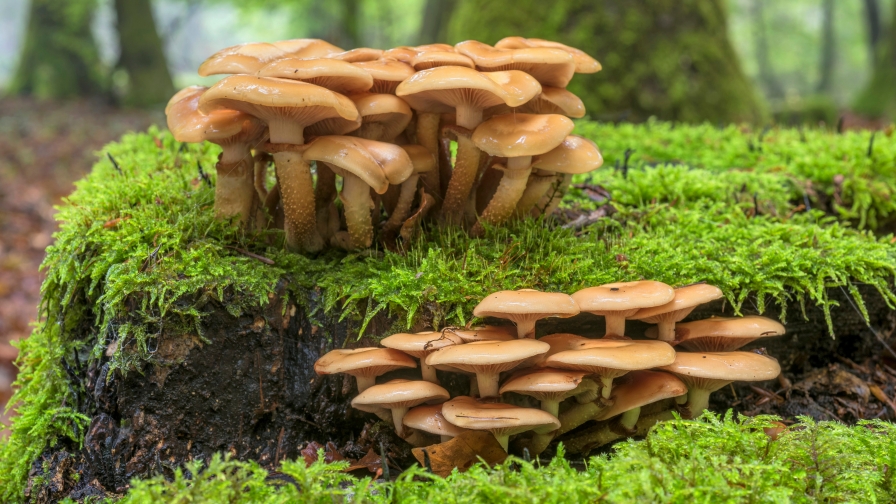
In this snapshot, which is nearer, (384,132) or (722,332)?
(722,332)

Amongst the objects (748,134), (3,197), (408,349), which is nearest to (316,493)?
(408,349)

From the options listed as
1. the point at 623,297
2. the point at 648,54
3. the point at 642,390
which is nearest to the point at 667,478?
the point at 642,390

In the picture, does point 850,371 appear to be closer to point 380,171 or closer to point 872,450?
point 872,450

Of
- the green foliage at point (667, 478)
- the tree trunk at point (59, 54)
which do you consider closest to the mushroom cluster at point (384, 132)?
the green foliage at point (667, 478)

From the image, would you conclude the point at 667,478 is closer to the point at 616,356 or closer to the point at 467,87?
the point at 616,356

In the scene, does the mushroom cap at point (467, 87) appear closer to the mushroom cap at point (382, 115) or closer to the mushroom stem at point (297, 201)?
the mushroom cap at point (382, 115)

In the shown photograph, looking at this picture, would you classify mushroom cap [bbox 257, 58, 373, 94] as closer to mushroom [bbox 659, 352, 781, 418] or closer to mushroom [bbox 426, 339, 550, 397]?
mushroom [bbox 426, 339, 550, 397]
